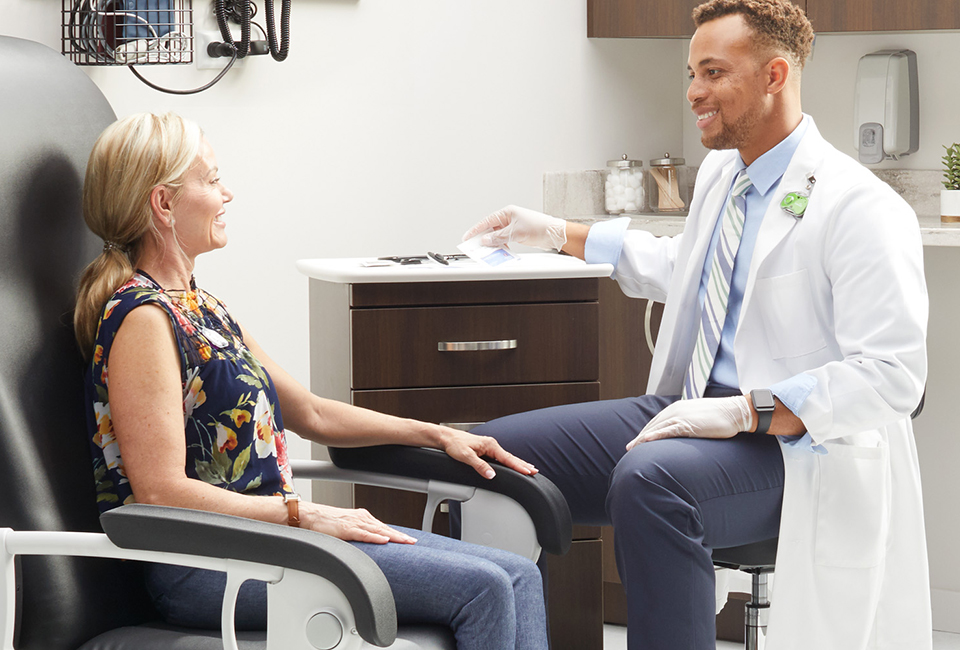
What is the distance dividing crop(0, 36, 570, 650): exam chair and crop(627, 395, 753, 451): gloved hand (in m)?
0.21

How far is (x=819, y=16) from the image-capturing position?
2.58 m

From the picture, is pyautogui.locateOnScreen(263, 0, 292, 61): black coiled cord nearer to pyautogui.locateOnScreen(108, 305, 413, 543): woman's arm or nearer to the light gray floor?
pyautogui.locateOnScreen(108, 305, 413, 543): woman's arm

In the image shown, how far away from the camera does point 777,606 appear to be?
162 centimetres

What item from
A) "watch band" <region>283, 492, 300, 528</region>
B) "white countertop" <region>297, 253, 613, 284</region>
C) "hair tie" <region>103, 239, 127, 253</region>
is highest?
"hair tie" <region>103, 239, 127, 253</region>

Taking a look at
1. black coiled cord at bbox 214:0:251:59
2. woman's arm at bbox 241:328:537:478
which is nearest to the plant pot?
woman's arm at bbox 241:328:537:478

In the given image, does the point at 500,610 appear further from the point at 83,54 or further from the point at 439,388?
the point at 83,54

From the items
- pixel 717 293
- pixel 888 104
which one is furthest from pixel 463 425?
pixel 888 104

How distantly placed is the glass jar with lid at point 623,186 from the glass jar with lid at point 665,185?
0.05m

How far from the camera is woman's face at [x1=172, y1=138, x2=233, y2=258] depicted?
1.47 meters

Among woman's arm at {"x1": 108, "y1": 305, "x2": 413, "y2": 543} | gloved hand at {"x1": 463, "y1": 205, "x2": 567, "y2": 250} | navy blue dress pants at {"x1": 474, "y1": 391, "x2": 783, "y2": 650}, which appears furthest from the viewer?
gloved hand at {"x1": 463, "y1": 205, "x2": 567, "y2": 250}

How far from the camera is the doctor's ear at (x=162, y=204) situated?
1444mm

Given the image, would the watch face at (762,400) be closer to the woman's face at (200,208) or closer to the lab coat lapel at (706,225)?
the lab coat lapel at (706,225)

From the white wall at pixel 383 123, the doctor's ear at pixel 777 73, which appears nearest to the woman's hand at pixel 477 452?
the doctor's ear at pixel 777 73

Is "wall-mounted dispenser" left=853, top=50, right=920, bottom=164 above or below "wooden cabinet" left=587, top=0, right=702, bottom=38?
below
